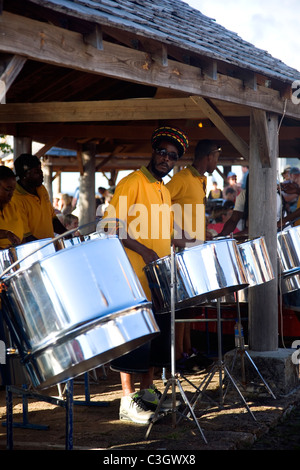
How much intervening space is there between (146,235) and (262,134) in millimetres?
1114

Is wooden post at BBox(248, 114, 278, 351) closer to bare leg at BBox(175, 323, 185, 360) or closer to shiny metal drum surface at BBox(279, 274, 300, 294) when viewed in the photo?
shiny metal drum surface at BBox(279, 274, 300, 294)

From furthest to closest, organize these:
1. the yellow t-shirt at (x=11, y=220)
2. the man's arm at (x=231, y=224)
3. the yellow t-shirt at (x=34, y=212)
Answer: the man's arm at (x=231, y=224) < the yellow t-shirt at (x=34, y=212) < the yellow t-shirt at (x=11, y=220)

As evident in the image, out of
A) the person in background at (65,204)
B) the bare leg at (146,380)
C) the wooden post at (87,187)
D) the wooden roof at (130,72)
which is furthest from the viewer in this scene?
the person in background at (65,204)

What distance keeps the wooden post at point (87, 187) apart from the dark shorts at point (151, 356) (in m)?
4.38

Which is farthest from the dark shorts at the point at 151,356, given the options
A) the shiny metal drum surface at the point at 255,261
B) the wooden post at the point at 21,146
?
the wooden post at the point at 21,146

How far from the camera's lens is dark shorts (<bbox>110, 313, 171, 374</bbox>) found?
2.90 meters

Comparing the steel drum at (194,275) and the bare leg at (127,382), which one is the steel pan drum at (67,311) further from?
the bare leg at (127,382)

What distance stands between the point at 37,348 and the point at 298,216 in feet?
9.08

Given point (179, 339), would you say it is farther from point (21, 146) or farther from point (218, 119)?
point (21, 146)

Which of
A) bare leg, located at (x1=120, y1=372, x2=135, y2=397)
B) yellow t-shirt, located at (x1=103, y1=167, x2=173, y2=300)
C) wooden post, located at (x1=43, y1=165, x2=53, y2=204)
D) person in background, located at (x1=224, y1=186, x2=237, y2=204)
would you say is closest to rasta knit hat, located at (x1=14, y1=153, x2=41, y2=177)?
yellow t-shirt, located at (x1=103, y1=167, x2=173, y2=300)

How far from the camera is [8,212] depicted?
3695 mm

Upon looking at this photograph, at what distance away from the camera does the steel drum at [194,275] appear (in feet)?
9.15
